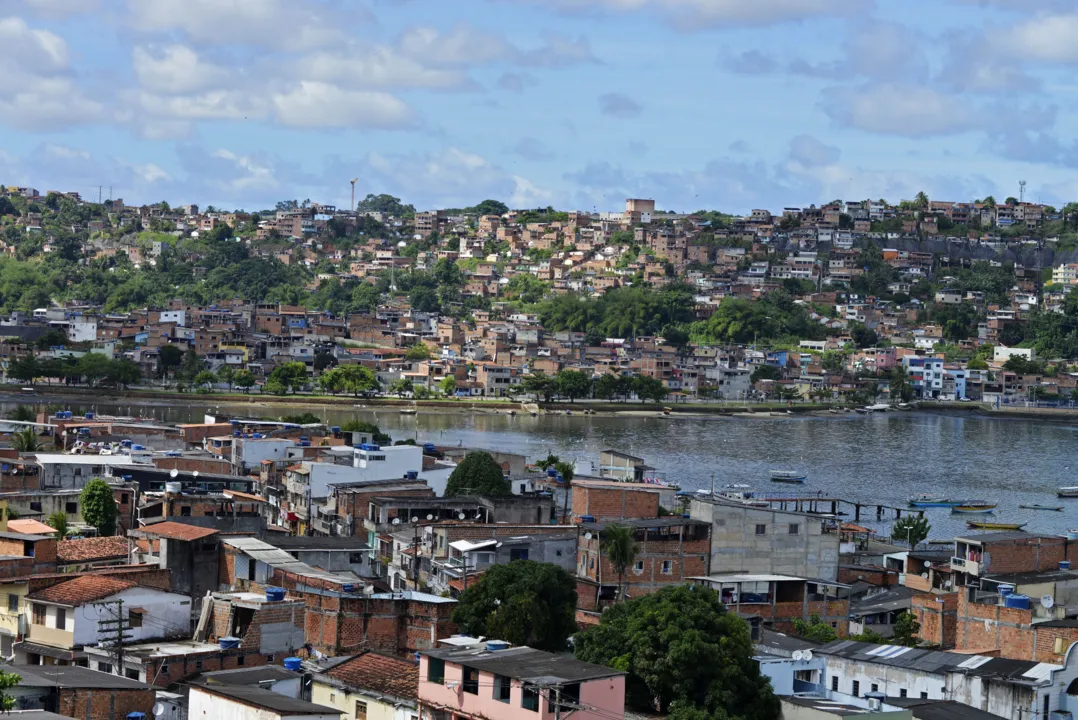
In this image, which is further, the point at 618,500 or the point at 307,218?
the point at 307,218

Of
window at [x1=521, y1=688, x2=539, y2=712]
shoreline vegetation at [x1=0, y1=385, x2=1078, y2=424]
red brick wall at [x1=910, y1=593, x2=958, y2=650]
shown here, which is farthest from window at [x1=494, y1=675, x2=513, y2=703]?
shoreline vegetation at [x1=0, y1=385, x2=1078, y2=424]

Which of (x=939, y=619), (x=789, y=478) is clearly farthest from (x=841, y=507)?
(x=939, y=619)

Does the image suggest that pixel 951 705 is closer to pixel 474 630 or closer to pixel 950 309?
pixel 474 630

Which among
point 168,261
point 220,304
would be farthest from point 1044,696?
point 168,261

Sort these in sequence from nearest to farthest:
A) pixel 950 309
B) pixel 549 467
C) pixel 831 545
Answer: pixel 831 545 → pixel 549 467 → pixel 950 309

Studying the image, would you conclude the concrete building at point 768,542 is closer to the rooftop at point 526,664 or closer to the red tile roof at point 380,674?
the red tile roof at point 380,674

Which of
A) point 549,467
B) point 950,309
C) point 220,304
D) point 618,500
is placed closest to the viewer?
point 618,500

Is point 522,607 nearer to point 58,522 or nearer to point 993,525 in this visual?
point 58,522
